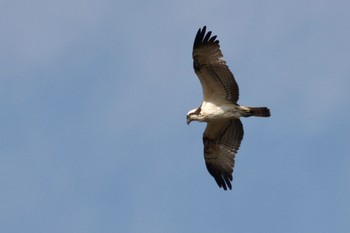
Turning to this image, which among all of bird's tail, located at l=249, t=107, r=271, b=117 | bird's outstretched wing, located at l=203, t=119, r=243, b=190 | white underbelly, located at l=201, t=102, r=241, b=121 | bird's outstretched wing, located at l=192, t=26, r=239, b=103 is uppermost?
bird's outstretched wing, located at l=192, t=26, r=239, b=103

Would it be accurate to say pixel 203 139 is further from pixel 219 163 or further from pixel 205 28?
pixel 205 28

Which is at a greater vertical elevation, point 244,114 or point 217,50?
point 217,50

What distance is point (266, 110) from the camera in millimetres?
19516

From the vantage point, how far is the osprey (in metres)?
19.4

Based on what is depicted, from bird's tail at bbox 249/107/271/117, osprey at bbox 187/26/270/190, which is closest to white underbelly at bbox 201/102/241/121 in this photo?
osprey at bbox 187/26/270/190

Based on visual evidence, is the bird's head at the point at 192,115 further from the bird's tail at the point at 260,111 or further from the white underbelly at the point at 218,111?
the bird's tail at the point at 260,111

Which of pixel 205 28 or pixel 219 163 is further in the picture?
pixel 219 163

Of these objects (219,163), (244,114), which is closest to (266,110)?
(244,114)

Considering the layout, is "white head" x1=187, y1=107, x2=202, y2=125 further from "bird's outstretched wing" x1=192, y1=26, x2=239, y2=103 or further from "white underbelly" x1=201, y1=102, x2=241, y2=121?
"bird's outstretched wing" x1=192, y1=26, x2=239, y2=103

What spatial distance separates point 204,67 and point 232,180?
2765 millimetres

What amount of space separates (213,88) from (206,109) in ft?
1.66

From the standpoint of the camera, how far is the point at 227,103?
65.0 ft

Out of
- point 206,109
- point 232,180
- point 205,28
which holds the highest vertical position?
point 205,28

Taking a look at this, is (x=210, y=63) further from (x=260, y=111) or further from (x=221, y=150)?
(x=221, y=150)
